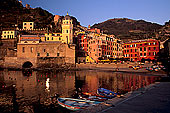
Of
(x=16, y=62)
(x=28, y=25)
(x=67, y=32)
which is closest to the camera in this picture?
(x=16, y=62)

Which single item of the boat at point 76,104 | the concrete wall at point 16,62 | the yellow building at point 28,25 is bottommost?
the boat at point 76,104

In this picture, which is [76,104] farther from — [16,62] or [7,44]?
[7,44]

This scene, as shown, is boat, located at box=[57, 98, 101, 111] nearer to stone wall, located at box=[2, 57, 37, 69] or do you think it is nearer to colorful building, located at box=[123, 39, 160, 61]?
stone wall, located at box=[2, 57, 37, 69]

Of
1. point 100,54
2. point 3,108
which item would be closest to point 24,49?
point 100,54

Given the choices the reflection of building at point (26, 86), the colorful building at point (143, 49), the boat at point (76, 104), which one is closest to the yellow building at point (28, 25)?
the colorful building at point (143, 49)

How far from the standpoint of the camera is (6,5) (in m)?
162

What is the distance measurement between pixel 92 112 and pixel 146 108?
5.39 metres

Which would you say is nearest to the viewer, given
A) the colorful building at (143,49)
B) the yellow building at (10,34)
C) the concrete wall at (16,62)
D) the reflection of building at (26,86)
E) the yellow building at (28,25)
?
the reflection of building at (26,86)

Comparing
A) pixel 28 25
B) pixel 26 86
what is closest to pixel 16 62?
pixel 26 86

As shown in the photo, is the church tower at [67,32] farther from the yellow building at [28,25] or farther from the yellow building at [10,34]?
the yellow building at [28,25]

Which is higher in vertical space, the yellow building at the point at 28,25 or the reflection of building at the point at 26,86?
the yellow building at the point at 28,25

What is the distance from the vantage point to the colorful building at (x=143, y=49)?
79562mm

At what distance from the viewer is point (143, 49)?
273ft

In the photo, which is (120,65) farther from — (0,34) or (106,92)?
(0,34)
